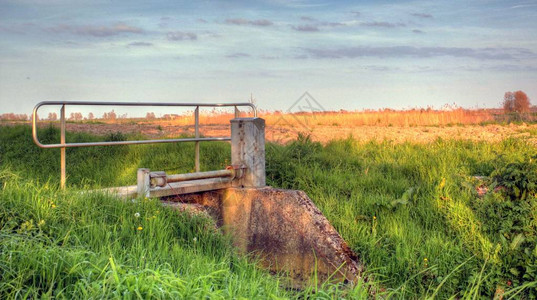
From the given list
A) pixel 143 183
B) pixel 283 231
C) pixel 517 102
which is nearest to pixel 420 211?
pixel 283 231

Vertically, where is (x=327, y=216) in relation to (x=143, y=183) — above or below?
below

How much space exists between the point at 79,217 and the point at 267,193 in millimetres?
2612

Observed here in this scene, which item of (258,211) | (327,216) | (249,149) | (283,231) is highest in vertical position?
(249,149)

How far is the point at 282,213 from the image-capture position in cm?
698

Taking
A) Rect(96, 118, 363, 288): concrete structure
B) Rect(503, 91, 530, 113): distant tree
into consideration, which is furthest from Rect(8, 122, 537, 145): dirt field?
Rect(503, 91, 530, 113): distant tree

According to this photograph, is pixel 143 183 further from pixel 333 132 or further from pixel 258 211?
pixel 333 132

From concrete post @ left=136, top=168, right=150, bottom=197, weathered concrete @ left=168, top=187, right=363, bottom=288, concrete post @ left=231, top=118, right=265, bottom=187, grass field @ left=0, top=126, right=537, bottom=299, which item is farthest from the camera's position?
concrete post @ left=231, top=118, right=265, bottom=187

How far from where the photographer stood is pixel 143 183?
6734 millimetres

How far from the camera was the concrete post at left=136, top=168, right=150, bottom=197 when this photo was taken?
668 centimetres

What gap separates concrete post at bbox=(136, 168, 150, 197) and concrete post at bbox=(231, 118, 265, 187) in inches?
52.2

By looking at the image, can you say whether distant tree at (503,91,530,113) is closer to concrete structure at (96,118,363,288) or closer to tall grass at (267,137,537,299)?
tall grass at (267,137,537,299)

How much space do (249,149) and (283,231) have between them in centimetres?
131

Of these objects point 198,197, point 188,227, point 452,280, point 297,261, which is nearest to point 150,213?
point 188,227

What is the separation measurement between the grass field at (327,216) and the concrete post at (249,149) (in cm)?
115
